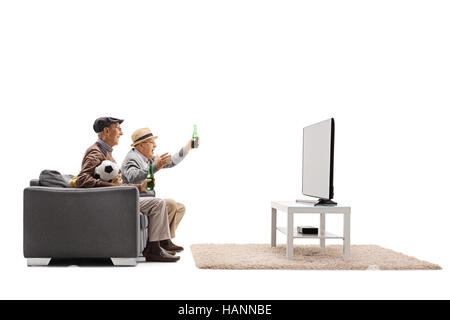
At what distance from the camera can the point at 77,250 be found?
17.8 feet

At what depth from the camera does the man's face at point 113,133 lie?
5.76 m

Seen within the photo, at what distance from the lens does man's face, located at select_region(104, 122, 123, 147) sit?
18.9ft

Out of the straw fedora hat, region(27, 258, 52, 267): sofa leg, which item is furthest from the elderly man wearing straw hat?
region(27, 258, 52, 267): sofa leg

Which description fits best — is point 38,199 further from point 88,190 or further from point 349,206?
point 349,206

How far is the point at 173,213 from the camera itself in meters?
6.36

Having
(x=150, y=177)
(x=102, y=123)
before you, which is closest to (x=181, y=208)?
(x=150, y=177)

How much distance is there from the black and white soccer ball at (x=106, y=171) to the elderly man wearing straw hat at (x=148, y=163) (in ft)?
1.49

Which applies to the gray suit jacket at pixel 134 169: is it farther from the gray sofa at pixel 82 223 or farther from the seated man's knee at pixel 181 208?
the gray sofa at pixel 82 223

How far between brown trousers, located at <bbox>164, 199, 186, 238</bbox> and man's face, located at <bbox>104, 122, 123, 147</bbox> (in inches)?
34.9

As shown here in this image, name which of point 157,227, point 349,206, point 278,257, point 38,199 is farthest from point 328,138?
point 38,199
